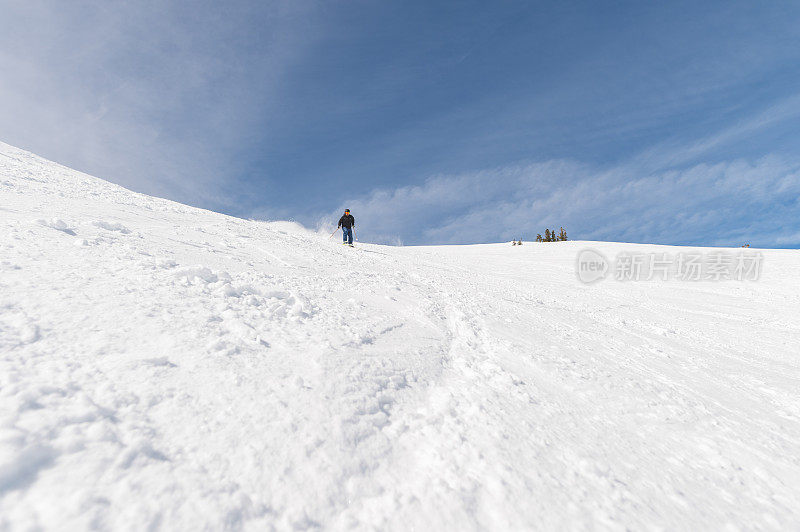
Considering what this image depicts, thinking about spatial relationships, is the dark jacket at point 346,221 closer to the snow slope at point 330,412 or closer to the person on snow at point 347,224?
the person on snow at point 347,224

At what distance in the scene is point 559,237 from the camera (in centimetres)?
4862

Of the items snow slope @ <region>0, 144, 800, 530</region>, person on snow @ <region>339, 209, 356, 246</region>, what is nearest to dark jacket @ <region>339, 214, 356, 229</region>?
person on snow @ <region>339, 209, 356, 246</region>

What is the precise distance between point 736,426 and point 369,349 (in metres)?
4.34

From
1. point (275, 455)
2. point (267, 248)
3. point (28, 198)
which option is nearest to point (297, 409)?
point (275, 455)

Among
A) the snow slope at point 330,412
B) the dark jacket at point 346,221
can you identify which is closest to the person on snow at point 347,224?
the dark jacket at point 346,221

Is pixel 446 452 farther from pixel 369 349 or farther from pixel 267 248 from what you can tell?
pixel 267 248
